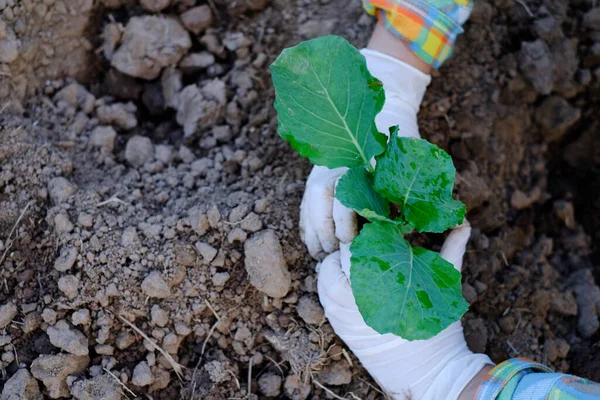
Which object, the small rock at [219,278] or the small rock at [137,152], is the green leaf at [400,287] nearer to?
the small rock at [219,278]

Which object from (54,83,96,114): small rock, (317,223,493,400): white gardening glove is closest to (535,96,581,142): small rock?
(317,223,493,400): white gardening glove

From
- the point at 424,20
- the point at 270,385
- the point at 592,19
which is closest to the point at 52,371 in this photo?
the point at 270,385

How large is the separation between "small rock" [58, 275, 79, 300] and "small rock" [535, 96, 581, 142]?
4.50ft

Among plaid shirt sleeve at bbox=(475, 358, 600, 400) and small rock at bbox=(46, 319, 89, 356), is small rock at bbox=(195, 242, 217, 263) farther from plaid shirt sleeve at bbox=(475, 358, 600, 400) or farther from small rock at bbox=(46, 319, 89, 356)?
plaid shirt sleeve at bbox=(475, 358, 600, 400)

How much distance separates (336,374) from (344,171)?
48cm

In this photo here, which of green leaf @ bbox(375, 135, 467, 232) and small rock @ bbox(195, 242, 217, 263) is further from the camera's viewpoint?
small rock @ bbox(195, 242, 217, 263)

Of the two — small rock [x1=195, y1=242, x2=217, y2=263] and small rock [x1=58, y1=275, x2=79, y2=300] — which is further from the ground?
small rock [x1=195, y1=242, x2=217, y2=263]

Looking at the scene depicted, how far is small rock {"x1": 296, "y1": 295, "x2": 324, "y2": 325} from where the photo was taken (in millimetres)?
1552

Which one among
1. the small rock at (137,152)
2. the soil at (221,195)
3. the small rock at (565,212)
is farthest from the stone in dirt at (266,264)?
the small rock at (565,212)

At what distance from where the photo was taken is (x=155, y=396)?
153 centimetres

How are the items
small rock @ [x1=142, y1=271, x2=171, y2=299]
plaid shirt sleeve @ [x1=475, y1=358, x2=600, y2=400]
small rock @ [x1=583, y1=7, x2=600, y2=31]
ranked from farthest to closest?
small rock @ [x1=583, y1=7, x2=600, y2=31], small rock @ [x1=142, y1=271, x2=171, y2=299], plaid shirt sleeve @ [x1=475, y1=358, x2=600, y2=400]

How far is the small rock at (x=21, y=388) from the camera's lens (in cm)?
142

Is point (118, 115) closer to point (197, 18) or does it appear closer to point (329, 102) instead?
point (197, 18)

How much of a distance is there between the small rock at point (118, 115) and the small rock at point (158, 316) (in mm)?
546
